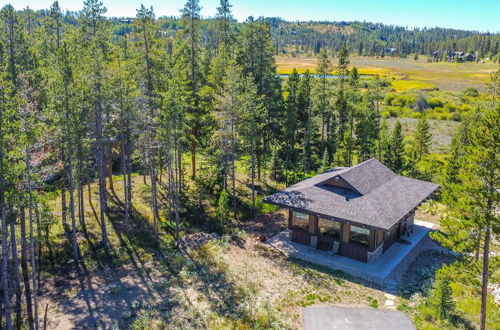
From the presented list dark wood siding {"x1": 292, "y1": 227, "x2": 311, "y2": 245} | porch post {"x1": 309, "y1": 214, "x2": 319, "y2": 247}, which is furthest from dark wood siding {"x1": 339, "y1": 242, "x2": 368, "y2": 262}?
dark wood siding {"x1": 292, "y1": 227, "x2": 311, "y2": 245}

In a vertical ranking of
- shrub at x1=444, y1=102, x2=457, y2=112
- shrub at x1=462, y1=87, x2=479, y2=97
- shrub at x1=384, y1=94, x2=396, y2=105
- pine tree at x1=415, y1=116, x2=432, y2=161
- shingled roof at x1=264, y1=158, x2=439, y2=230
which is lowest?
shingled roof at x1=264, y1=158, x2=439, y2=230

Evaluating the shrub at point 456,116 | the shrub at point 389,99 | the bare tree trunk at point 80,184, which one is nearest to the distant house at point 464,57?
the shrub at point 389,99

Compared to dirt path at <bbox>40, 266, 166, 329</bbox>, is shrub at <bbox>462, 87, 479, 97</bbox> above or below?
above

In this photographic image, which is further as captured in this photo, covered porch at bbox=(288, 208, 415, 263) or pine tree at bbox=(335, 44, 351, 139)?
pine tree at bbox=(335, 44, 351, 139)

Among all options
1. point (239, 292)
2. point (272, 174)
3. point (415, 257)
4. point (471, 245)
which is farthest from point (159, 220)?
point (471, 245)

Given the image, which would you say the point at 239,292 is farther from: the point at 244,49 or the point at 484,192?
the point at 244,49

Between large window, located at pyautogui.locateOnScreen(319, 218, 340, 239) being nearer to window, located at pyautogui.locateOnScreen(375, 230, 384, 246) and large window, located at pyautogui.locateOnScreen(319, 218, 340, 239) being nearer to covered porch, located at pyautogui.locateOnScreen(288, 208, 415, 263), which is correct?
covered porch, located at pyautogui.locateOnScreen(288, 208, 415, 263)

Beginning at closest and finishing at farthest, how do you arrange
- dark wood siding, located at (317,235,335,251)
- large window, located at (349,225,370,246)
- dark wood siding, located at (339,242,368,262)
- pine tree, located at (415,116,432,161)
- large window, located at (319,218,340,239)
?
large window, located at (349,225,370,246)
dark wood siding, located at (339,242,368,262)
large window, located at (319,218,340,239)
dark wood siding, located at (317,235,335,251)
pine tree, located at (415,116,432,161)
